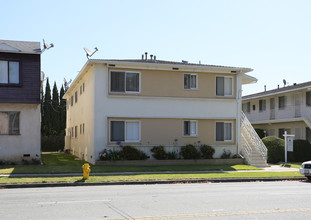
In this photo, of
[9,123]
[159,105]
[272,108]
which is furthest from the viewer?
[272,108]

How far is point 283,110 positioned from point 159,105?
15877 mm

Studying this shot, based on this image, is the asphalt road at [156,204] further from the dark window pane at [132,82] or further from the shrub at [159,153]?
the dark window pane at [132,82]

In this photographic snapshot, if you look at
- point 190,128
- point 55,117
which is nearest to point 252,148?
point 190,128

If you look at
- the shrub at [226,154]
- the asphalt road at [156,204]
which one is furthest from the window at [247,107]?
the asphalt road at [156,204]

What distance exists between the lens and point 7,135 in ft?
74.6

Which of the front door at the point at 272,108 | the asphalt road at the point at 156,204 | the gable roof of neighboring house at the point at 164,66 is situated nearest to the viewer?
the asphalt road at the point at 156,204

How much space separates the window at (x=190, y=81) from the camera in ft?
84.4

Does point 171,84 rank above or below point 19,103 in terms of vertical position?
above

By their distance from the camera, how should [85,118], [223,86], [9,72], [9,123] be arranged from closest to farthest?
1. [9,72]
2. [9,123]
3. [223,86]
4. [85,118]

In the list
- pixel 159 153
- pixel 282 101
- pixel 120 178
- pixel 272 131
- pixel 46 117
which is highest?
pixel 282 101

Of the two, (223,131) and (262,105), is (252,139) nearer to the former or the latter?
(223,131)

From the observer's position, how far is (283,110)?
36.1m

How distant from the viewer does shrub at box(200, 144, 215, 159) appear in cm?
2509

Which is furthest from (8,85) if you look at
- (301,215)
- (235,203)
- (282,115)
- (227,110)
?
(282,115)
